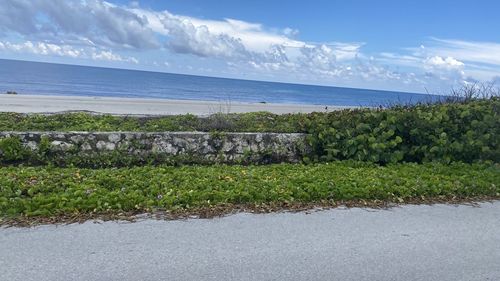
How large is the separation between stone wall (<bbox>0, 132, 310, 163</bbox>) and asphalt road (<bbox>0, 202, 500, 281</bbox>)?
3.01 m

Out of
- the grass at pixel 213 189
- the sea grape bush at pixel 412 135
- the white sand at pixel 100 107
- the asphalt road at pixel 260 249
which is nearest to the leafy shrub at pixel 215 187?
the grass at pixel 213 189

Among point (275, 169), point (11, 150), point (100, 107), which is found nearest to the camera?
point (11, 150)

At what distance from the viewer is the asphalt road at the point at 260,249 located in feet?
10.9

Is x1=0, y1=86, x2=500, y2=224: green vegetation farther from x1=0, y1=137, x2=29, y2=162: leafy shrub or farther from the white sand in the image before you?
the white sand

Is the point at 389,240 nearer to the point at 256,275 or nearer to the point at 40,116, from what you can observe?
the point at 256,275

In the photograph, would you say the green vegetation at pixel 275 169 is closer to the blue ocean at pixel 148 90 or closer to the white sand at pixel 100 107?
the blue ocean at pixel 148 90

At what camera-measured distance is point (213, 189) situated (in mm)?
5242

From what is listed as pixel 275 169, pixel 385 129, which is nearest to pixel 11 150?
pixel 275 169

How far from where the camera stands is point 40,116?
28.1ft

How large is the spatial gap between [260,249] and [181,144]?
158 inches

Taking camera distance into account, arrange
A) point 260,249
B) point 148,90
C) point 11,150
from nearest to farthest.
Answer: point 260,249
point 11,150
point 148,90

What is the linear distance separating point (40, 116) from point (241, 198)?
585cm

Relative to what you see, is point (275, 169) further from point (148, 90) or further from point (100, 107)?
point (148, 90)

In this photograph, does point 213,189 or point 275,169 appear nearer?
point 213,189
